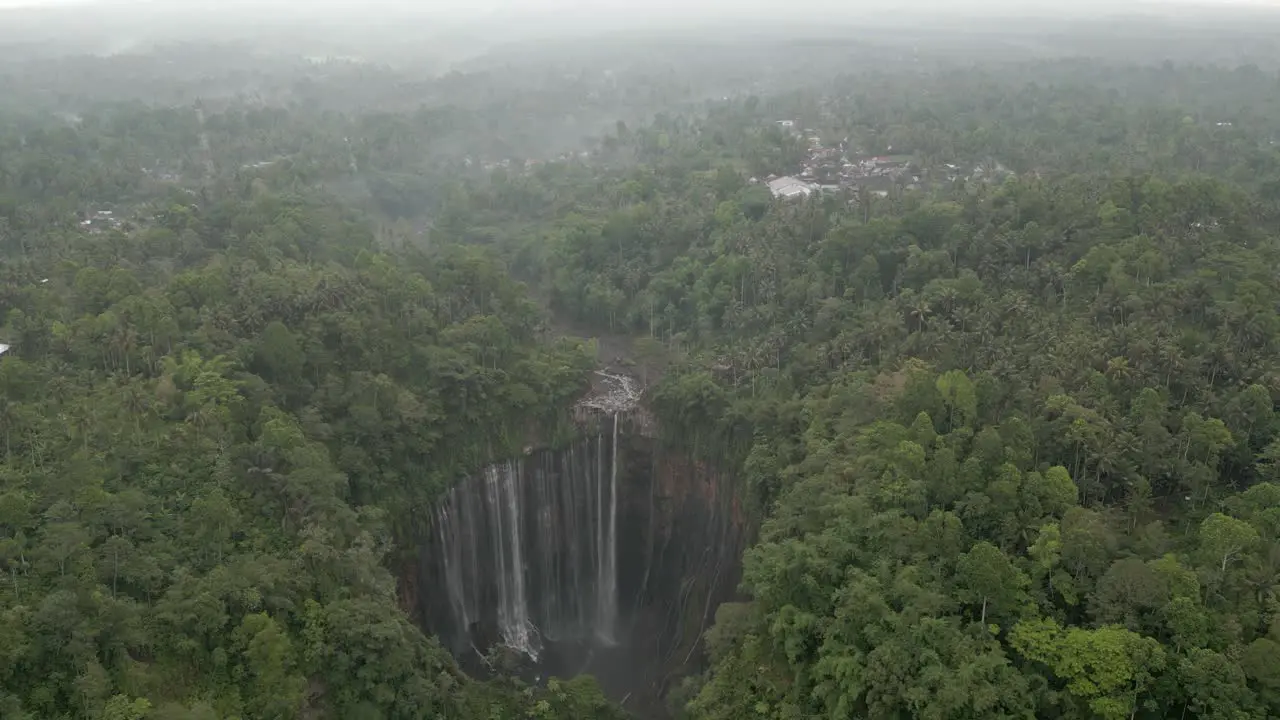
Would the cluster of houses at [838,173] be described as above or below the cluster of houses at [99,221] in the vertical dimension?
below

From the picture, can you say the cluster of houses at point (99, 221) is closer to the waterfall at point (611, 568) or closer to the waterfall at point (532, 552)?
the waterfall at point (532, 552)

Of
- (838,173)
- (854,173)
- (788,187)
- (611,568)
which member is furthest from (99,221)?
(854,173)

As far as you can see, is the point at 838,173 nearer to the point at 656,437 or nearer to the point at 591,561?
the point at 656,437

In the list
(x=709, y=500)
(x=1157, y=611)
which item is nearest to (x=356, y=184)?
(x=709, y=500)

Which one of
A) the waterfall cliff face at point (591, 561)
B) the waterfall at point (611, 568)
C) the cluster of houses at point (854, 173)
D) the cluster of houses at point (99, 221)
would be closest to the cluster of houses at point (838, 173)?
the cluster of houses at point (854, 173)

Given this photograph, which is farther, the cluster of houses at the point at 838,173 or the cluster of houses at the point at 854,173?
the cluster of houses at the point at 838,173
